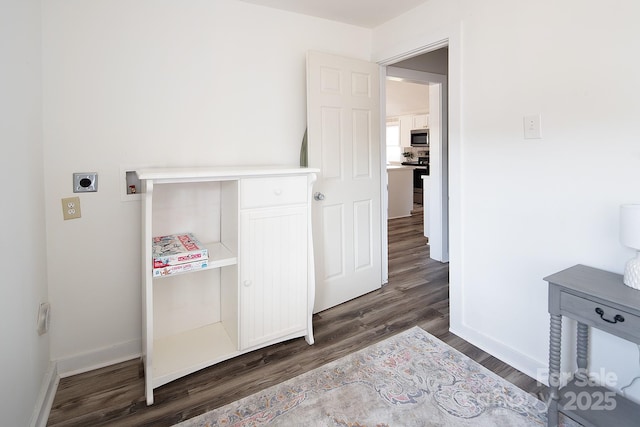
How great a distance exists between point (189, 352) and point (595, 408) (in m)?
2.06

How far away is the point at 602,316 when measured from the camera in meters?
1.33

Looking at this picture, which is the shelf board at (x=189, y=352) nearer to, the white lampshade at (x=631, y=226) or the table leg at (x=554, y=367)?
the table leg at (x=554, y=367)

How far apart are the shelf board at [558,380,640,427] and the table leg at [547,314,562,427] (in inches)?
1.4

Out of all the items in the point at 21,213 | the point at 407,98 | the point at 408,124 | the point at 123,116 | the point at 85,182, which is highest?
the point at 407,98

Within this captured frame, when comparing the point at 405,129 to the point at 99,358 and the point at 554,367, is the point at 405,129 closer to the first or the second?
the point at 554,367

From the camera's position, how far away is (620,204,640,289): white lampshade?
1.31 m

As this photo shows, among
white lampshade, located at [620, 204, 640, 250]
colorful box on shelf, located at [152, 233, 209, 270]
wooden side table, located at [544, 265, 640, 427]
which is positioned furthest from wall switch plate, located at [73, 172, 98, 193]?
white lampshade, located at [620, 204, 640, 250]

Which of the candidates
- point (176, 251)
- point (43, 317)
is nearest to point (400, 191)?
point (176, 251)

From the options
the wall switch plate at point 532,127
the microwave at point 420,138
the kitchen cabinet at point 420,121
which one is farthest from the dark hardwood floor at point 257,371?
the kitchen cabinet at point 420,121

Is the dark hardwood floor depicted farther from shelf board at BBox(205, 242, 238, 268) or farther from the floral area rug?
shelf board at BBox(205, 242, 238, 268)

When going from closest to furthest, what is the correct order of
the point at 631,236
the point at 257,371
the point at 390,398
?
the point at 631,236 < the point at 390,398 < the point at 257,371

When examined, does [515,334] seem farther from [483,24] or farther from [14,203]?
[14,203]

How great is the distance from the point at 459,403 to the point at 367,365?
0.53m

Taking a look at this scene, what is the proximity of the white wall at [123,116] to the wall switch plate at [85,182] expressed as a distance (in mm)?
33
